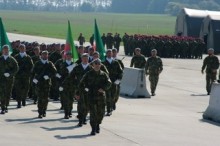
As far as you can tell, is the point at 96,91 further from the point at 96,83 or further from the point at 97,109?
the point at 97,109

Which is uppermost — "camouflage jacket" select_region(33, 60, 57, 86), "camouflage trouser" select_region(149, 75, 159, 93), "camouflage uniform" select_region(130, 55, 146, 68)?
"camouflage jacket" select_region(33, 60, 57, 86)

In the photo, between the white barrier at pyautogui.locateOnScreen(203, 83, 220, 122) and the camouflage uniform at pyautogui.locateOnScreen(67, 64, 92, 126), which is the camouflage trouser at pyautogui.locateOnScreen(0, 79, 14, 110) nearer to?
the camouflage uniform at pyautogui.locateOnScreen(67, 64, 92, 126)

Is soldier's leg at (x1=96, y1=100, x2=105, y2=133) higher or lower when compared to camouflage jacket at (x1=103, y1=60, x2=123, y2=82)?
lower

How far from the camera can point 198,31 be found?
5666 cm

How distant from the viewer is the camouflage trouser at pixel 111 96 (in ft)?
57.9

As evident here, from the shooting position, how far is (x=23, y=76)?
18953mm

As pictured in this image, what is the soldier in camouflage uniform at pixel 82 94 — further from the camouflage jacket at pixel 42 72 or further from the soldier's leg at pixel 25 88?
the soldier's leg at pixel 25 88

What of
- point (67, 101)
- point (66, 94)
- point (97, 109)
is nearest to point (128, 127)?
point (97, 109)

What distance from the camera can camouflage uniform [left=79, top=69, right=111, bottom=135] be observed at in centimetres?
1449

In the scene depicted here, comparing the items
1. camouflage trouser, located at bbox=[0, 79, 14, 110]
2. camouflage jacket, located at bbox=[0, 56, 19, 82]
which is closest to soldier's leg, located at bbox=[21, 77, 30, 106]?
camouflage trouser, located at bbox=[0, 79, 14, 110]

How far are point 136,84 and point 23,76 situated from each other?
17.6 feet

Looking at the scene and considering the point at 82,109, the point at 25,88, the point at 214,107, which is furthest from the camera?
the point at 25,88

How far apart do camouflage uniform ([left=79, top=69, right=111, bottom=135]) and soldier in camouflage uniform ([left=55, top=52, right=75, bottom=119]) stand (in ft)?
7.49

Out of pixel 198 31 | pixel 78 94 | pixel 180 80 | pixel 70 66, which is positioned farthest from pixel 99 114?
pixel 198 31
